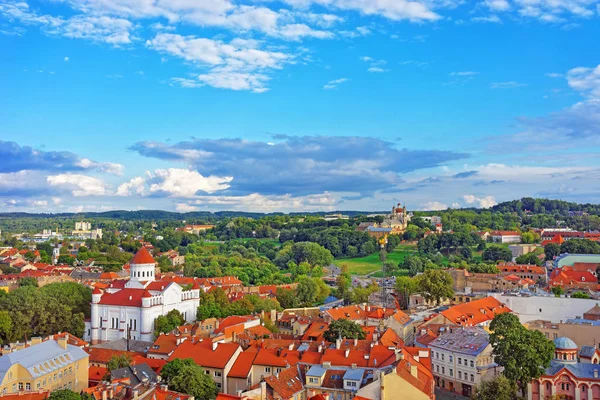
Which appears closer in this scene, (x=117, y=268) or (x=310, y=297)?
(x=310, y=297)

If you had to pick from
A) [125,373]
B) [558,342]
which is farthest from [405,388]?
[125,373]

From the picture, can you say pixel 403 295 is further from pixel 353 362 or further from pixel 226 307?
pixel 353 362

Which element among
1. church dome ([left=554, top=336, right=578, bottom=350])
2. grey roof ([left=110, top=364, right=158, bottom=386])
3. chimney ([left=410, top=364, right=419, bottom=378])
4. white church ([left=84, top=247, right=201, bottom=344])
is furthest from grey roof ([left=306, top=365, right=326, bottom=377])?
white church ([left=84, top=247, right=201, bottom=344])

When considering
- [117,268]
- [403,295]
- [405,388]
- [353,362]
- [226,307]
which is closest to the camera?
[405,388]

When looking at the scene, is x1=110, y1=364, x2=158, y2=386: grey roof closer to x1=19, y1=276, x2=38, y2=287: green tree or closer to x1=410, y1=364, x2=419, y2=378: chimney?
x1=410, y1=364, x2=419, y2=378: chimney

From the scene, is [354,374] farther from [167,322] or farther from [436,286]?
[436,286]

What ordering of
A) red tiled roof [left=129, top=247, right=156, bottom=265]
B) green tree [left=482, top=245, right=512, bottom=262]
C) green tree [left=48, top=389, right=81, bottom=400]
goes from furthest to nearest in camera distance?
green tree [left=482, top=245, right=512, bottom=262] < red tiled roof [left=129, top=247, right=156, bottom=265] < green tree [left=48, top=389, right=81, bottom=400]

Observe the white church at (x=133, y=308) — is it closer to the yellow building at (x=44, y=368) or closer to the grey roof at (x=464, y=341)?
the yellow building at (x=44, y=368)
